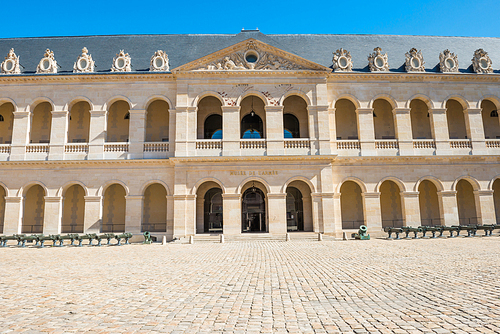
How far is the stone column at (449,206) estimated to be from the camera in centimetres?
2459

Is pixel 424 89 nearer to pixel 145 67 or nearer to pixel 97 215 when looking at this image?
pixel 145 67

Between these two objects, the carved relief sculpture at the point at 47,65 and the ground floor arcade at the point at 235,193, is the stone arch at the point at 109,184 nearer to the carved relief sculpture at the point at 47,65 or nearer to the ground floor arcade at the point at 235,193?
the ground floor arcade at the point at 235,193

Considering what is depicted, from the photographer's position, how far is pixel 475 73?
26.4 m

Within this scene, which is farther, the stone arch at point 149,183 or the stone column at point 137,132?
the stone column at point 137,132

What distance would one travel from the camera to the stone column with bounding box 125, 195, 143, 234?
78.5 ft

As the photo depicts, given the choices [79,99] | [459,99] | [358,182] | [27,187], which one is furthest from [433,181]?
[27,187]

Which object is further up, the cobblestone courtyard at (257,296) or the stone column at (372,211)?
the stone column at (372,211)

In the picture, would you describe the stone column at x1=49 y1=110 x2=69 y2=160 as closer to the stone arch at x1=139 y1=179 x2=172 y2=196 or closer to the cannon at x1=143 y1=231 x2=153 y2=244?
the stone arch at x1=139 y1=179 x2=172 y2=196

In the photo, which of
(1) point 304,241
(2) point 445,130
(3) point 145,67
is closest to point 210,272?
(1) point 304,241

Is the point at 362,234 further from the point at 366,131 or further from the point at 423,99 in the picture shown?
the point at 423,99

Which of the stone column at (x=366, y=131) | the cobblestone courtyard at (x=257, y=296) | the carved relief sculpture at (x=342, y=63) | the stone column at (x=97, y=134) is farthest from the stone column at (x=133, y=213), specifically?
the carved relief sculpture at (x=342, y=63)

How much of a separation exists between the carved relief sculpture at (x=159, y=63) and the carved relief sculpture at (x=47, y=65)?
760cm

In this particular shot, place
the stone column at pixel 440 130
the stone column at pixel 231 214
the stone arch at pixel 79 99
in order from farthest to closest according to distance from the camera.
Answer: the stone column at pixel 440 130
the stone arch at pixel 79 99
the stone column at pixel 231 214

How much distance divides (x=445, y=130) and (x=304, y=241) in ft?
47.8
